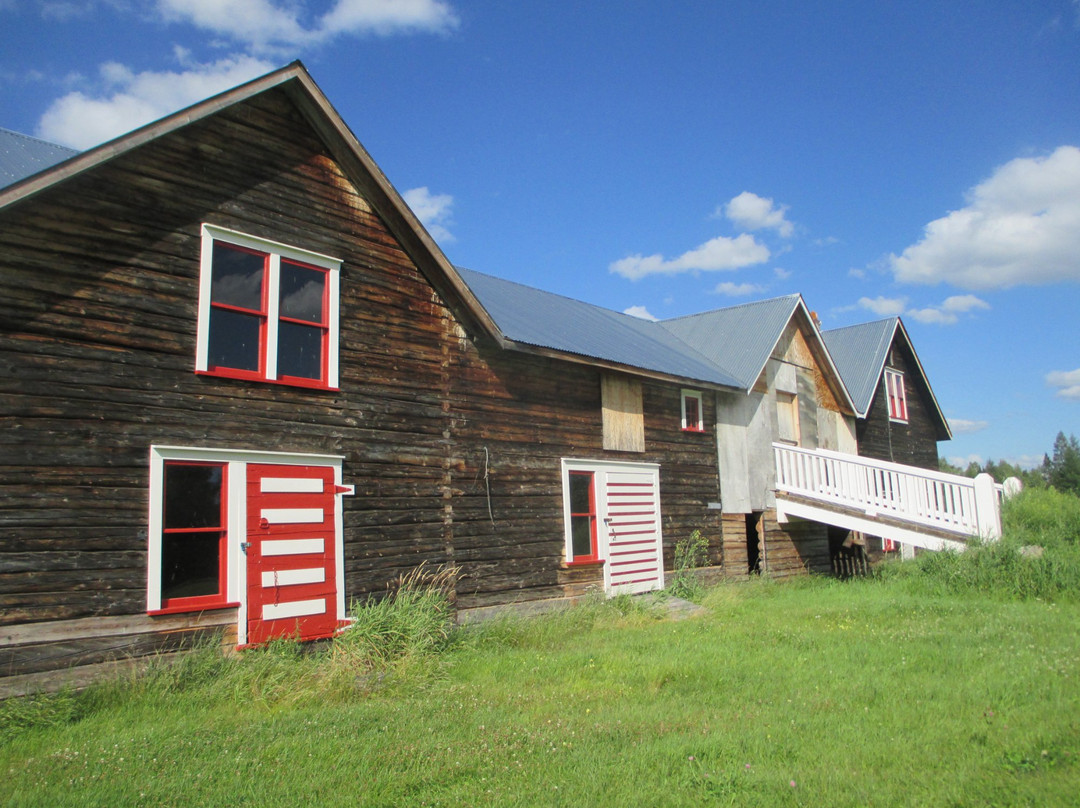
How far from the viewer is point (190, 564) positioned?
9.30 metres

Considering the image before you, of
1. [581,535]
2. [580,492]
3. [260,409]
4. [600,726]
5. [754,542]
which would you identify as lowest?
[600,726]

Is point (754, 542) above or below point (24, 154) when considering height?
below

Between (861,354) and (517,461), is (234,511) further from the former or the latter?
(861,354)

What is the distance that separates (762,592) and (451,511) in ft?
27.5

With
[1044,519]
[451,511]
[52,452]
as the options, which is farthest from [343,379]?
[1044,519]

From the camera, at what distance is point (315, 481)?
10.6m

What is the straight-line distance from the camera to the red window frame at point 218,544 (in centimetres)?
907

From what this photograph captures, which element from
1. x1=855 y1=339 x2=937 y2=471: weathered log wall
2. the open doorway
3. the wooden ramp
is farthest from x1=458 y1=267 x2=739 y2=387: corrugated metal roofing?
x1=855 y1=339 x2=937 y2=471: weathered log wall

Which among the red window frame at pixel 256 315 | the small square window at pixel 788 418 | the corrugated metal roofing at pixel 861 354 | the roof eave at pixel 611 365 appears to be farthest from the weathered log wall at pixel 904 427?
the red window frame at pixel 256 315

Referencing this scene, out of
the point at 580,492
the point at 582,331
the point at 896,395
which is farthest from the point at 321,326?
the point at 896,395

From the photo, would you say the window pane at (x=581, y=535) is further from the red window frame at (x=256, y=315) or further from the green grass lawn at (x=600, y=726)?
the red window frame at (x=256, y=315)

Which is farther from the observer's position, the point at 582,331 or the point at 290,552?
the point at 582,331

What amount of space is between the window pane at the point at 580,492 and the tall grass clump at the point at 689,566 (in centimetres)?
285

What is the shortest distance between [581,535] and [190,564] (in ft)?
24.8
